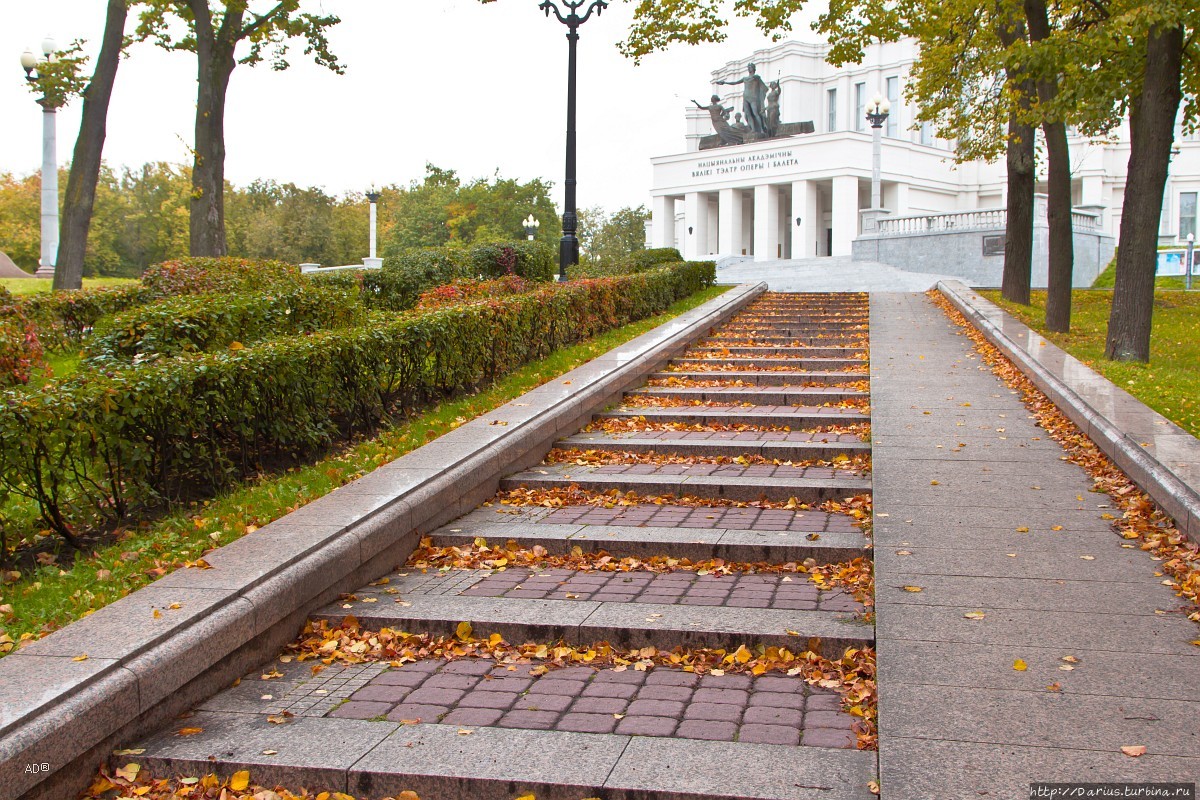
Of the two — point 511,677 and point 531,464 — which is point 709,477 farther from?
point 511,677

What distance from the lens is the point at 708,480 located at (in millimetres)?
7676

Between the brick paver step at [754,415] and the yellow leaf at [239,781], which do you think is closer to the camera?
the yellow leaf at [239,781]

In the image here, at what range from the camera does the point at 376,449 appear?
8.00 m

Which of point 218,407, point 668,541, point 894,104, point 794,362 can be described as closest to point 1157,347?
point 794,362

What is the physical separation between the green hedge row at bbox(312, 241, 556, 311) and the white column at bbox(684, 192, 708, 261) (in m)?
33.5

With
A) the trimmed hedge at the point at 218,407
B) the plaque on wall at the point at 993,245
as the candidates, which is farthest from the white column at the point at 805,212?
the trimmed hedge at the point at 218,407

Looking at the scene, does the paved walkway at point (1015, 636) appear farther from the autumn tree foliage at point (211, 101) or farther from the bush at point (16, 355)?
the autumn tree foliage at point (211, 101)

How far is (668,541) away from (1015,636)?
2.24 m

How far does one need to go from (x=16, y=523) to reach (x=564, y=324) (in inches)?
323

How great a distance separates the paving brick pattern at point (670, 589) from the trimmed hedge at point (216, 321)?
3344 millimetres

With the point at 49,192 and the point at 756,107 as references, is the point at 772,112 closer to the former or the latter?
the point at 756,107

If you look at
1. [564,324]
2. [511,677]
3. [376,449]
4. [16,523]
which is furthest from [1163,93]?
[16,523]

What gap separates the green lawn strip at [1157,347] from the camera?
955 cm

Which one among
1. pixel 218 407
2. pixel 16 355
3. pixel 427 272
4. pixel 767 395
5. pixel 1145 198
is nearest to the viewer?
pixel 218 407
